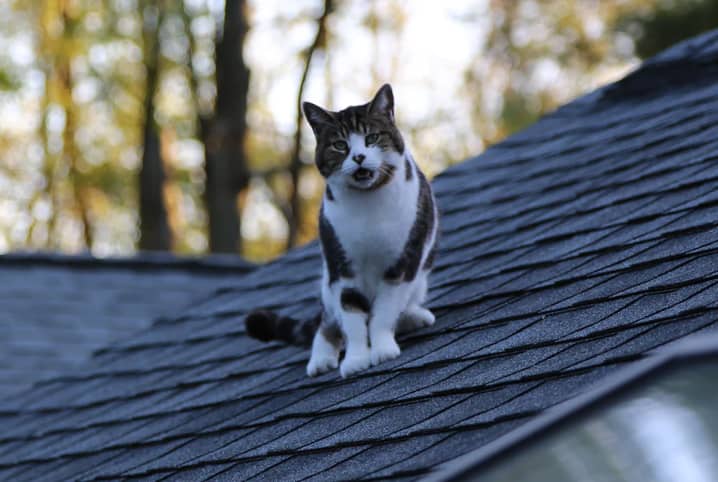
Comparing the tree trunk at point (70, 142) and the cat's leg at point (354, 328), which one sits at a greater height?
the cat's leg at point (354, 328)

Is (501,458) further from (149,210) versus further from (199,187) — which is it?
(199,187)

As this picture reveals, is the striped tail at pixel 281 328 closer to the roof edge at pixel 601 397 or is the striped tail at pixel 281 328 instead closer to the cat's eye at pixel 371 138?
the cat's eye at pixel 371 138

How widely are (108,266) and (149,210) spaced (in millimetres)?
8085

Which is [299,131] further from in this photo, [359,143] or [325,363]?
[359,143]

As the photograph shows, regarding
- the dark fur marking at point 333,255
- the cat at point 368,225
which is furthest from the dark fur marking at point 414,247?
the dark fur marking at point 333,255

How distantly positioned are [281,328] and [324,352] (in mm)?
313

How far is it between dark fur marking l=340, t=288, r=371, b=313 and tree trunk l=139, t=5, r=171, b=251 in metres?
14.0

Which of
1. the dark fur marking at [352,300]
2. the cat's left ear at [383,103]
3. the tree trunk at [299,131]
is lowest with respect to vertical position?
the tree trunk at [299,131]

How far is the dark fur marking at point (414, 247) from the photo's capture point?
10.5ft

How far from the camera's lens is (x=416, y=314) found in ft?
11.5

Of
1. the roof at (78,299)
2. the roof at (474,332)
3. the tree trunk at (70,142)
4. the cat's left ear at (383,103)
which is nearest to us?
the roof at (474,332)

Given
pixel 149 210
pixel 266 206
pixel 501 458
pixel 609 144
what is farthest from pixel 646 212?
pixel 266 206

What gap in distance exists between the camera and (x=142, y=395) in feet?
14.9

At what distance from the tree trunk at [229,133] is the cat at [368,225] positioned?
11502 mm
